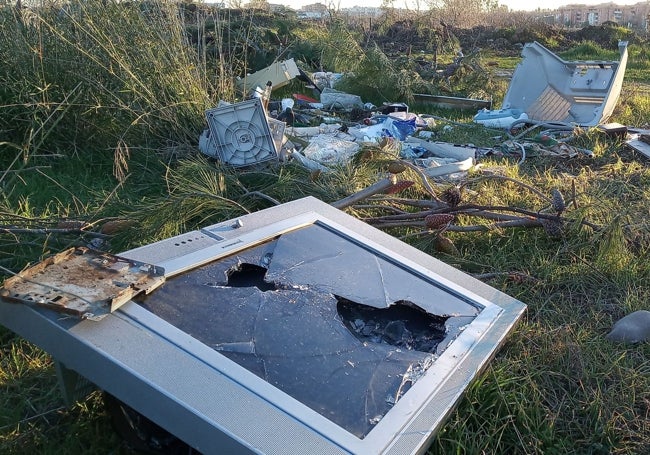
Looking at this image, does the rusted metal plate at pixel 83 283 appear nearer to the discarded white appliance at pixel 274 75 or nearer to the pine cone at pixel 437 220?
the pine cone at pixel 437 220

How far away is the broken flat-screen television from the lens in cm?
113

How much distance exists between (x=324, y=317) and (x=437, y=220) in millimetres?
1573

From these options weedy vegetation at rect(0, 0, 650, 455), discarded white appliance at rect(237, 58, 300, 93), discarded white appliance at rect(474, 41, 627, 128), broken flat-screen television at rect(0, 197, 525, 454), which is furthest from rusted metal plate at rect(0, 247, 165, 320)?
discarded white appliance at rect(474, 41, 627, 128)

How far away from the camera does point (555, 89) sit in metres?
7.02

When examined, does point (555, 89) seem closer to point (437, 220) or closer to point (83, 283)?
point (437, 220)

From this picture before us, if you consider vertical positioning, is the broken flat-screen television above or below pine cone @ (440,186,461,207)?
above

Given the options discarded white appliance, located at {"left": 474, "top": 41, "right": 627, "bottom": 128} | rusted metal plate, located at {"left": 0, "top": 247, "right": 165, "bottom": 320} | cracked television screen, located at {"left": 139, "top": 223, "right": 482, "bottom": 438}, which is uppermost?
rusted metal plate, located at {"left": 0, "top": 247, "right": 165, "bottom": 320}

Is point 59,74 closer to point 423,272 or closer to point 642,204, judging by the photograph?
point 423,272

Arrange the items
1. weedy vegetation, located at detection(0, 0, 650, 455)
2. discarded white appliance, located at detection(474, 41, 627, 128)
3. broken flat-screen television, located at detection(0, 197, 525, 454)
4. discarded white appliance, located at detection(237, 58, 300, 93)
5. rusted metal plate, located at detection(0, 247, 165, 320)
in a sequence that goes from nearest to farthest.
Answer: broken flat-screen television, located at detection(0, 197, 525, 454) → rusted metal plate, located at detection(0, 247, 165, 320) → weedy vegetation, located at detection(0, 0, 650, 455) → discarded white appliance, located at detection(237, 58, 300, 93) → discarded white appliance, located at detection(474, 41, 627, 128)

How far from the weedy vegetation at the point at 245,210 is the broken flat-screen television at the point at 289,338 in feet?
1.19

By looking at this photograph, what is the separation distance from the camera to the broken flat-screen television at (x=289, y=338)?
113cm

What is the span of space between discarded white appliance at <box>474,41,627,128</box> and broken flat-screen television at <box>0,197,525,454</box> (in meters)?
5.16

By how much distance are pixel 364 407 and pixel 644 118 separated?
7.02 metres

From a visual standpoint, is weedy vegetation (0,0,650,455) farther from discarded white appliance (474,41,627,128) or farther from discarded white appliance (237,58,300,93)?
discarded white appliance (237,58,300,93)
